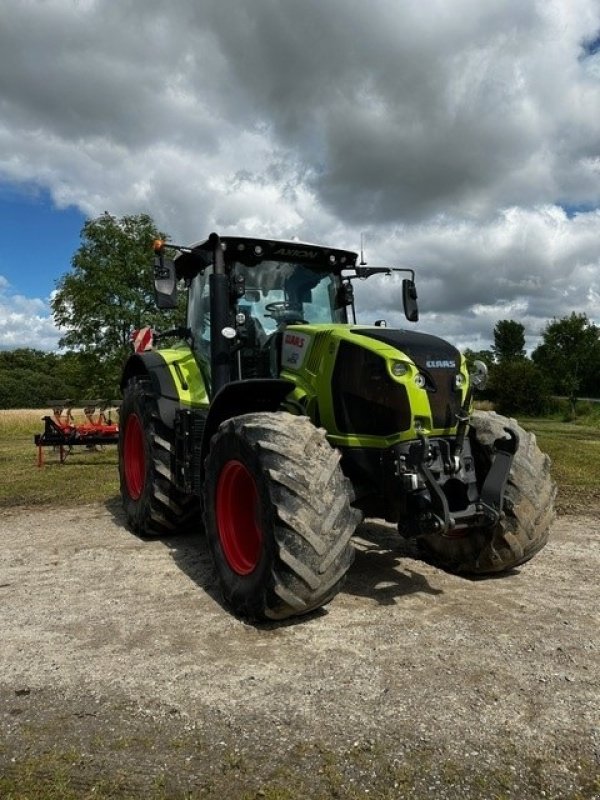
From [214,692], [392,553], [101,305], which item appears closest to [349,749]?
[214,692]

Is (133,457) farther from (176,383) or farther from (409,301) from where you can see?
(409,301)

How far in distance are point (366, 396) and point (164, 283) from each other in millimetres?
2150

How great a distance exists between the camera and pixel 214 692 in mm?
3129

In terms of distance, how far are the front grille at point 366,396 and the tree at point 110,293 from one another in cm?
1206

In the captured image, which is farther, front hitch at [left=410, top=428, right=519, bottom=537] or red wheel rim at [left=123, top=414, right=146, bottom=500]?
red wheel rim at [left=123, top=414, right=146, bottom=500]

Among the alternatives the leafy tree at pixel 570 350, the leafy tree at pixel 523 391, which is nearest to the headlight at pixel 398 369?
the leafy tree at pixel 570 350

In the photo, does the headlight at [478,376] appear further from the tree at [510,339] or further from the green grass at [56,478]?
the tree at [510,339]

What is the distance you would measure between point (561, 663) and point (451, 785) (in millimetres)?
1294

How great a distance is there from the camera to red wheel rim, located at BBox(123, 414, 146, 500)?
274 inches

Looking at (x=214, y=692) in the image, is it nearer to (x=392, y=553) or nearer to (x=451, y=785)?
(x=451, y=785)

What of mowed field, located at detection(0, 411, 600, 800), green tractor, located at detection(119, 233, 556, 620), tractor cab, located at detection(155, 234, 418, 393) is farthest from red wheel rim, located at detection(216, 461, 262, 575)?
tractor cab, located at detection(155, 234, 418, 393)

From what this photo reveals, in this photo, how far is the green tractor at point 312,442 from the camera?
3.74 meters

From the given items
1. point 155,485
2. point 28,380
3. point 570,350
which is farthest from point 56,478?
point 28,380

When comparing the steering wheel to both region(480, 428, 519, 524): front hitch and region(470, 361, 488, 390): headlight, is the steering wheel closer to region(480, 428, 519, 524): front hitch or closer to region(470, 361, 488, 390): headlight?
region(470, 361, 488, 390): headlight
